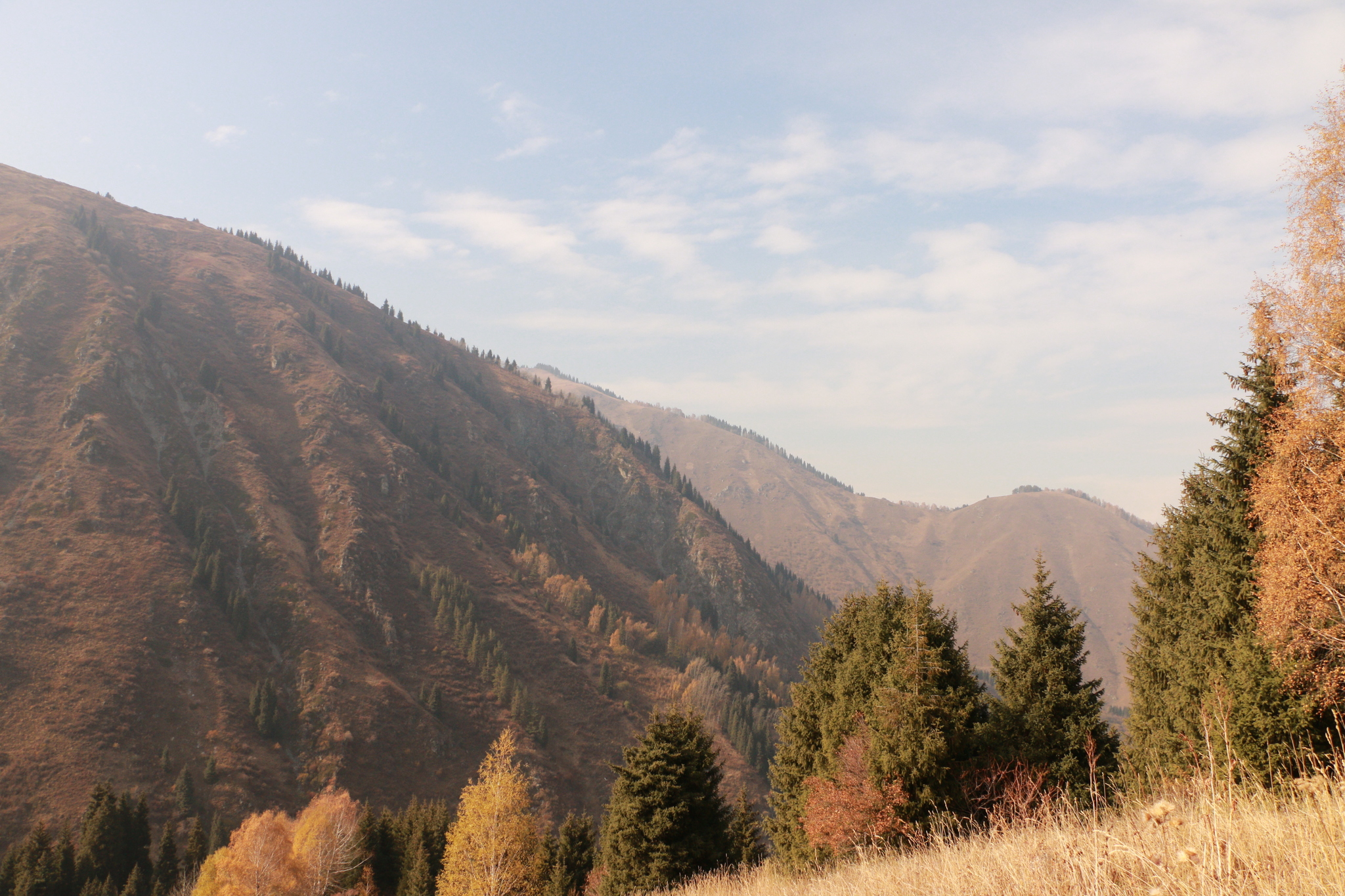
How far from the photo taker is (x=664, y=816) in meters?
28.2

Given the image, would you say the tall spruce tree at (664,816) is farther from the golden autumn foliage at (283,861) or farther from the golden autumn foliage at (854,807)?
the golden autumn foliage at (283,861)

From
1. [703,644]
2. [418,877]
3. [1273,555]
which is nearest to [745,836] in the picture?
[418,877]

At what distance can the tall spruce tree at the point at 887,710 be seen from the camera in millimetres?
20078

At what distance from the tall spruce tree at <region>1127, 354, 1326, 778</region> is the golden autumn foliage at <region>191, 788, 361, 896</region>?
166 ft

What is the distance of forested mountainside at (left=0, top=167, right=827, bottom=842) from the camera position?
84688 mm

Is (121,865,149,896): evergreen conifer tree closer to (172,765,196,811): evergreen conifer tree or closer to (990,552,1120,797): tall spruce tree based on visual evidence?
(172,765,196,811): evergreen conifer tree

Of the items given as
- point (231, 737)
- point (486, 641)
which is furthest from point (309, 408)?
point (231, 737)

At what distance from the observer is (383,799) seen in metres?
92.4

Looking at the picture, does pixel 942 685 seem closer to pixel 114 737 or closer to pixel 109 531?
pixel 114 737

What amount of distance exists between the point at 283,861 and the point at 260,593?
81.3m

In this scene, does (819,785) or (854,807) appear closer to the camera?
(854,807)

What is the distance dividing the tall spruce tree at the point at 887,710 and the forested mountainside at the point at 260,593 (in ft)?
262

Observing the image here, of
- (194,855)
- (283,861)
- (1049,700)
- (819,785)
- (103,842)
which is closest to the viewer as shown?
(819,785)

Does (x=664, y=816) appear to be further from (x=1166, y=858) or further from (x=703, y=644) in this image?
(x=703, y=644)
